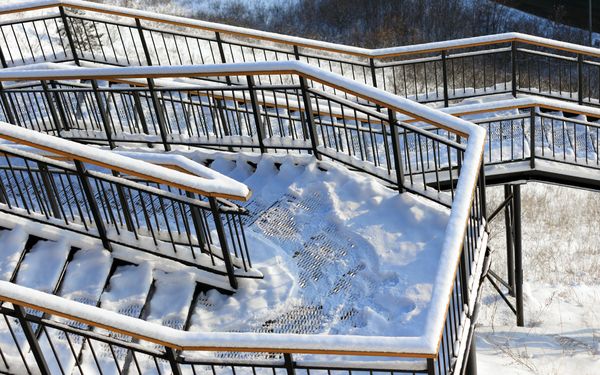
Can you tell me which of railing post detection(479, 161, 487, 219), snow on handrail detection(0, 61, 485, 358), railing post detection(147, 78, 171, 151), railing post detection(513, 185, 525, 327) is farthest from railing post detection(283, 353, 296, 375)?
railing post detection(513, 185, 525, 327)

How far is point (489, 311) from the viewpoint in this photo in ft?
45.4

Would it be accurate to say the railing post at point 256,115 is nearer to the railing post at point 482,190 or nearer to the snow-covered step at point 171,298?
the snow-covered step at point 171,298

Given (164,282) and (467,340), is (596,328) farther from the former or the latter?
(164,282)

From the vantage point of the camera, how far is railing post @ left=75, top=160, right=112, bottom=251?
630cm

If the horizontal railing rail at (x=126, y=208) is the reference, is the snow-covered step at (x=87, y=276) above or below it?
below

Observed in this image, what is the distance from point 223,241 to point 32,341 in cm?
186

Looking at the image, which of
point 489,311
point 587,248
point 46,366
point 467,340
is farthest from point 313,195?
point 587,248

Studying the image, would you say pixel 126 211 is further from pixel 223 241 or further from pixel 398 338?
pixel 398 338

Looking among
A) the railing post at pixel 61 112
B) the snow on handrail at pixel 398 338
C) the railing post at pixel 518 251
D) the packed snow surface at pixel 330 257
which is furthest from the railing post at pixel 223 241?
the railing post at pixel 518 251

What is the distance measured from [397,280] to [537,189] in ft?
43.6

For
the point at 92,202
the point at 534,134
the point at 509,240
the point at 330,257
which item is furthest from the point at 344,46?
the point at 92,202

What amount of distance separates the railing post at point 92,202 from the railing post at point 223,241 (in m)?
1.17

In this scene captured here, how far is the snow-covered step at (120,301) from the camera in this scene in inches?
241

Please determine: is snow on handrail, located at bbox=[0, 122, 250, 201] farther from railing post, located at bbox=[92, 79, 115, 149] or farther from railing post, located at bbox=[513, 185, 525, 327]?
railing post, located at bbox=[513, 185, 525, 327]
